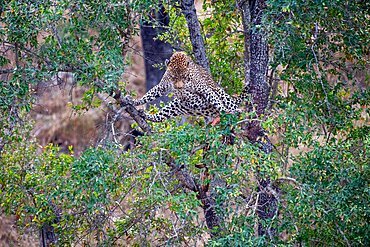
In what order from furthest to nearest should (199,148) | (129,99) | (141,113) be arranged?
(141,113) < (129,99) < (199,148)

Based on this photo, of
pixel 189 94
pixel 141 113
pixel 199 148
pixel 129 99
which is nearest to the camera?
pixel 199 148

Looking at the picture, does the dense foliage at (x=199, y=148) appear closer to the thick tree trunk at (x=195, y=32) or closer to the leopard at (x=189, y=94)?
the leopard at (x=189, y=94)

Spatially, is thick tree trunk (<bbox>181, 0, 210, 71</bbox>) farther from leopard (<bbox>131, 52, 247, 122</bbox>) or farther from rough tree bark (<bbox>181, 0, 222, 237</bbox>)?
leopard (<bbox>131, 52, 247, 122</bbox>)

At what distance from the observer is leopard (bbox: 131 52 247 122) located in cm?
802

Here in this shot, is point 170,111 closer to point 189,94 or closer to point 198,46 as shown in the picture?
point 189,94

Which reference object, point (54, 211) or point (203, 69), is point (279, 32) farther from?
point (54, 211)

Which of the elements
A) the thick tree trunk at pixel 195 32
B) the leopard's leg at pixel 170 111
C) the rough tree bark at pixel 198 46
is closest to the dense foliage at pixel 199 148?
the rough tree bark at pixel 198 46

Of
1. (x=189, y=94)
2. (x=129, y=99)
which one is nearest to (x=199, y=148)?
(x=129, y=99)

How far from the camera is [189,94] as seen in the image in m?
8.16

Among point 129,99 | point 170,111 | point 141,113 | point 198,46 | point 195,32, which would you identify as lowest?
point 170,111

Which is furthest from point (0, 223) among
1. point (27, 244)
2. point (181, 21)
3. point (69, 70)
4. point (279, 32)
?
point (279, 32)

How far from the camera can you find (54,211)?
8.05 meters

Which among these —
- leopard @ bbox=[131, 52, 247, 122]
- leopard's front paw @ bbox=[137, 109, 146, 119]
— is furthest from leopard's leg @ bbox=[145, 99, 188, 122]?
leopard's front paw @ bbox=[137, 109, 146, 119]

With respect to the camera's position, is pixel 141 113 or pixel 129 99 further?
pixel 141 113
